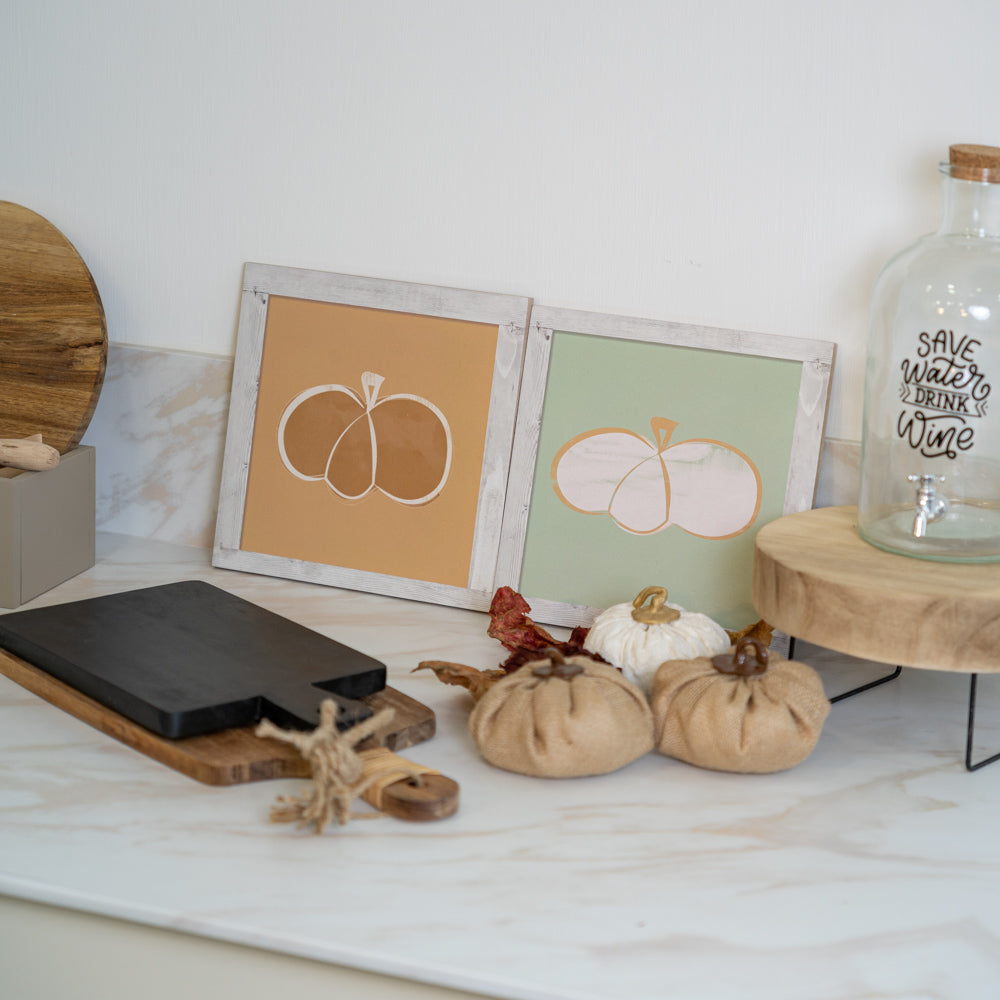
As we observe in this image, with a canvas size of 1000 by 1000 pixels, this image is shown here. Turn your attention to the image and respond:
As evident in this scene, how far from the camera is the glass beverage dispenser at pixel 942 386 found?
1.03 m

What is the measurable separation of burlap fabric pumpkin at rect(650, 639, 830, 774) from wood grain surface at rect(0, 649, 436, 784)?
0.21 m

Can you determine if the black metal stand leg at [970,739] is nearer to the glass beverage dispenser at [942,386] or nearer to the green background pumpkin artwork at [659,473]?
the glass beverage dispenser at [942,386]

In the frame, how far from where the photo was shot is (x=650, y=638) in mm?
1030

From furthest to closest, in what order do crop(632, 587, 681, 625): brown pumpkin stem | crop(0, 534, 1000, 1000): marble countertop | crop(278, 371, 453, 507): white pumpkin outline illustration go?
crop(278, 371, 453, 507): white pumpkin outline illustration < crop(632, 587, 681, 625): brown pumpkin stem < crop(0, 534, 1000, 1000): marble countertop

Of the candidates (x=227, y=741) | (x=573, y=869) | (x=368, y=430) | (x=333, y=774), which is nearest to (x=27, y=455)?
(x=368, y=430)

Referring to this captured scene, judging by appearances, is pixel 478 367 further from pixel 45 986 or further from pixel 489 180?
pixel 45 986

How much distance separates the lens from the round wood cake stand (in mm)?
914

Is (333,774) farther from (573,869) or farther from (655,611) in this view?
(655,611)

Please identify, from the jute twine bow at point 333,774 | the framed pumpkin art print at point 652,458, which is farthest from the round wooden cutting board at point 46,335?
the jute twine bow at point 333,774

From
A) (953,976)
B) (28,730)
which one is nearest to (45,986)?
(28,730)

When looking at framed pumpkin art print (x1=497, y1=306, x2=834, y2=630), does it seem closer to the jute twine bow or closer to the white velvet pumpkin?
the white velvet pumpkin

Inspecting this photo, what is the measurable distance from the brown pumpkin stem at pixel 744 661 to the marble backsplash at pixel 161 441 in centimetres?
74

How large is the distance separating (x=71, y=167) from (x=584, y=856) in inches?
43.0

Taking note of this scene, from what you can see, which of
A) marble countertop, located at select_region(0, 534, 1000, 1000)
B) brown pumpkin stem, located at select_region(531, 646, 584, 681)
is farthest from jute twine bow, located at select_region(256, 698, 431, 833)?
brown pumpkin stem, located at select_region(531, 646, 584, 681)
